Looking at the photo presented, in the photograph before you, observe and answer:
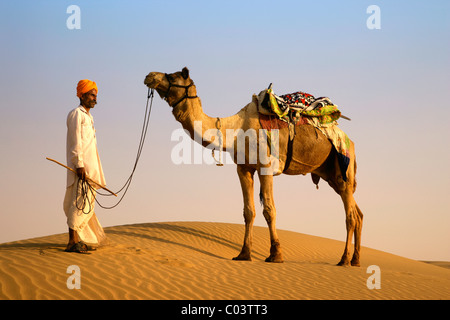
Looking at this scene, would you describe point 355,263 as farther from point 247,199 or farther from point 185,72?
point 185,72

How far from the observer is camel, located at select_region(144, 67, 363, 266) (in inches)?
460

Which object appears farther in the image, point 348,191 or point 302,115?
point 348,191

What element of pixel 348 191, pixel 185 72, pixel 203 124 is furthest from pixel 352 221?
pixel 185 72

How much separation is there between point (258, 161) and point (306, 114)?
5.62ft

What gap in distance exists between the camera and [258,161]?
12297 mm

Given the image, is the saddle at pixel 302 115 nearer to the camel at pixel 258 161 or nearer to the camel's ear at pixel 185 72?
the camel at pixel 258 161

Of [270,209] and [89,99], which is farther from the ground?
[89,99]

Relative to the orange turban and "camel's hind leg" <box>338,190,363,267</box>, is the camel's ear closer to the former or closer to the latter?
the orange turban

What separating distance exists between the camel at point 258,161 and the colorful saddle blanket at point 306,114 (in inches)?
6.2

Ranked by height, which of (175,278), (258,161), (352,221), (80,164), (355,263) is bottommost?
(355,263)

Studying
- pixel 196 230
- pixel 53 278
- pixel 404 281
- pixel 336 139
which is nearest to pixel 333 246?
pixel 196 230

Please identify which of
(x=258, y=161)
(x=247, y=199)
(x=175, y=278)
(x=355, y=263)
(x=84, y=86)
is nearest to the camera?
(x=175, y=278)
